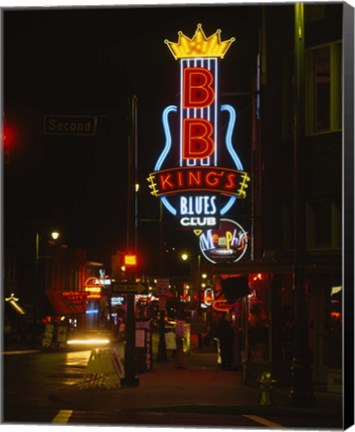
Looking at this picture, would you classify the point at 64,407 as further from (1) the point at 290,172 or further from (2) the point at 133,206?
(1) the point at 290,172

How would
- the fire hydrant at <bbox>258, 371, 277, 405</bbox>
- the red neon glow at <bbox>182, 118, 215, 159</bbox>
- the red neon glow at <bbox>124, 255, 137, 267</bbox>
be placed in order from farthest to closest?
the red neon glow at <bbox>182, 118, 215, 159</bbox> < the red neon glow at <bbox>124, 255, 137, 267</bbox> < the fire hydrant at <bbox>258, 371, 277, 405</bbox>

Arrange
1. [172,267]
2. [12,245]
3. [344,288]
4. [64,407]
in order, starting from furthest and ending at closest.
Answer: [172,267] < [12,245] < [64,407] < [344,288]

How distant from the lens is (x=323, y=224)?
2317 cm

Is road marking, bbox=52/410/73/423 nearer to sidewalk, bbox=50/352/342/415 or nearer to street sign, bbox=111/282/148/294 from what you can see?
sidewalk, bbox=50/352/342/415

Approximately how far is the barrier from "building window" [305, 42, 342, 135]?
7.57 meters

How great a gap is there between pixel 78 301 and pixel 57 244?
15.5 ft

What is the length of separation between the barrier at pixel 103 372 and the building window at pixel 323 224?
18.6 ft

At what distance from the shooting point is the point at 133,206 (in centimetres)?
2270

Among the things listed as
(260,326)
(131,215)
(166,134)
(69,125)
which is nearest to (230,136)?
(166,134)

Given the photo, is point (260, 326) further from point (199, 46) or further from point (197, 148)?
point (199, 46)

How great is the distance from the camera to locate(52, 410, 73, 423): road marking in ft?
53.4

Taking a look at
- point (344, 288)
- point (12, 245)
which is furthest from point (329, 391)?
point (12, 245)

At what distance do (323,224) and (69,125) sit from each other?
768 cm

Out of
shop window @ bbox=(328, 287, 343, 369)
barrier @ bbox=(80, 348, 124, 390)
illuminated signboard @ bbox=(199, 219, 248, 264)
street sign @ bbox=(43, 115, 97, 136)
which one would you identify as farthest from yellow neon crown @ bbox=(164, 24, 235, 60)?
illuminated signboard @ bbox=(199, 219, 248, 264)
